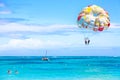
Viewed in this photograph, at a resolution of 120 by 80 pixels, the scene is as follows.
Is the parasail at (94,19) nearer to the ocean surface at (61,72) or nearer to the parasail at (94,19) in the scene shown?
the parasail at (94,19)

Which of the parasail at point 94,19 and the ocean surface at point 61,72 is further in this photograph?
the ocean surface at point 61,72

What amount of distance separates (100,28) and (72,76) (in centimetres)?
759

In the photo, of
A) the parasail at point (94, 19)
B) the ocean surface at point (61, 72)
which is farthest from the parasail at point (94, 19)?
the ocean surface at point (61, 72)

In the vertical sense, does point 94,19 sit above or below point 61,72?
above

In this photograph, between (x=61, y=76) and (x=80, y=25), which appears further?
(x=61, y=76)

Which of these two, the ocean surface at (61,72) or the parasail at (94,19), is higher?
the parasail at (94,19)

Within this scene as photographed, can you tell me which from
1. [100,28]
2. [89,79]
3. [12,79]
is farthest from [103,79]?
[100,28]

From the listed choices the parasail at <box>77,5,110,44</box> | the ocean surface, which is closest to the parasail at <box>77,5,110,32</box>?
the parasail at <box>77,5,110,44</box>

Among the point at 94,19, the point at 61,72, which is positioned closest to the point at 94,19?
the point at 94,19

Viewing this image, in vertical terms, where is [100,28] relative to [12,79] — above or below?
above

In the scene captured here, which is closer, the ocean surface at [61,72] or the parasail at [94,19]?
the parasail at [94,19]

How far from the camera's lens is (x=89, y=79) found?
14.4m

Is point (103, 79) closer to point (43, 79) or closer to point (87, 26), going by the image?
point (43, 79)

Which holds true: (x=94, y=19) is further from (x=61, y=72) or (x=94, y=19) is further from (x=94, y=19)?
(x=61, y=72)
